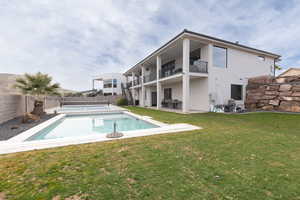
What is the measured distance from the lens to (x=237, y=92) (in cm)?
1289

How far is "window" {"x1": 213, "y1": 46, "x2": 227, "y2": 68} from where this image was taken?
11703 mm

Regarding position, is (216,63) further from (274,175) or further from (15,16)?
(15,16)

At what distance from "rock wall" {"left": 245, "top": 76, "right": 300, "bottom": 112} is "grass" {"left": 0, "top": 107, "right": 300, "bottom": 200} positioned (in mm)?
9764

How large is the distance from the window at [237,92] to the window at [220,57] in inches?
96.5

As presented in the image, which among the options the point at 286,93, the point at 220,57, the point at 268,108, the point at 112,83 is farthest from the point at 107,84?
the point at 286,93

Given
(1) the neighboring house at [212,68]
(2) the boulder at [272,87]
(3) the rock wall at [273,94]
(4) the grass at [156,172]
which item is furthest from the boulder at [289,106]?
(4) the grass at [156,172]

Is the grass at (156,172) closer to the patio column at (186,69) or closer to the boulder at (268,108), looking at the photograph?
the patio column at (186,69)

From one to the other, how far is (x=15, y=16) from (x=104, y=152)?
30.3 ft

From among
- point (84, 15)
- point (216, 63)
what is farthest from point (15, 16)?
point (216, 63)

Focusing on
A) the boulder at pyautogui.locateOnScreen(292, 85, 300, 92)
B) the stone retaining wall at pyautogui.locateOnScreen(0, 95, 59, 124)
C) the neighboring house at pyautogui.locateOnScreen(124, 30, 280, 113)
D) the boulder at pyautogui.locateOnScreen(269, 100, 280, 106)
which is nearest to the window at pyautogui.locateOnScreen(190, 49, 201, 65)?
the neighboring house at pyautogui.locateOnScreen(124, 30, 280, 113)

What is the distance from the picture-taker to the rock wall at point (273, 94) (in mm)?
10203

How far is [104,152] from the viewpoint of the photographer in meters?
3.28

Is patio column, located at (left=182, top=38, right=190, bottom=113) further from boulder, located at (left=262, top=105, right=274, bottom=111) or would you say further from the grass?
boulder, located at (left=262, top=105, right=274, bottom=111)

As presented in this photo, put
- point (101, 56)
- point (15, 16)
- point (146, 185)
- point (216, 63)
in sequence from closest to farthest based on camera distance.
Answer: point (146, 185)
point (15, 16)
point (216, 63)
point (101, 56)
